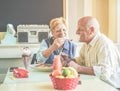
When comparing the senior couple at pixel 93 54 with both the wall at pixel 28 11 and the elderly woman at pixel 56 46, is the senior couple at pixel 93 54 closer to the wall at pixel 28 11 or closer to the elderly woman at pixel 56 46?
the elderly woman at pixel 56 46

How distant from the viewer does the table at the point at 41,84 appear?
1.72 metres

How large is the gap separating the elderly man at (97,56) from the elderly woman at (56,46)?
24 cm

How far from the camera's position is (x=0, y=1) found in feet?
13.8

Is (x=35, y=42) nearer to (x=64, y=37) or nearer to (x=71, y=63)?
(x=64, y=37)

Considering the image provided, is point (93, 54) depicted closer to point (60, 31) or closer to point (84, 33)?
point (84, 33)

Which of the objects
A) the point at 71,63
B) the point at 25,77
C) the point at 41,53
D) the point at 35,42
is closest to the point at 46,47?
the point at 41,53

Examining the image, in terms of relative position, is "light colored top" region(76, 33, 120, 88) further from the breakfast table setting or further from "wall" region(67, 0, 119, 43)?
"wall" region(67, 0, 119, 43)

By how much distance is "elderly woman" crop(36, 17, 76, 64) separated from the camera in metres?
2.65

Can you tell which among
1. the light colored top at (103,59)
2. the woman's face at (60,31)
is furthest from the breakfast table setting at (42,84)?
the woman's face at (60,31)

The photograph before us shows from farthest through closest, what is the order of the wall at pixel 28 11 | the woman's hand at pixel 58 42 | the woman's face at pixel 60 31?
the wall at pixel 28 11 → the woman's face at pixel 60 31 → the woman's hand at pixel 58 42

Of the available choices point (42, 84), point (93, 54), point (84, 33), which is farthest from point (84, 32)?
point (42, 84)

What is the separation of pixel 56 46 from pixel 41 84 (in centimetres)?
83

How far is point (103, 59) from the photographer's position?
2.14 meters

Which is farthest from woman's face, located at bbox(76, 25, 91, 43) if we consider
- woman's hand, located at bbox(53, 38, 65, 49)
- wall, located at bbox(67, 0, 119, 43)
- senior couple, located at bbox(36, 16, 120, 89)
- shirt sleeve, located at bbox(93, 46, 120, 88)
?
wall, located at bbox(67, 0, 119, 43)
